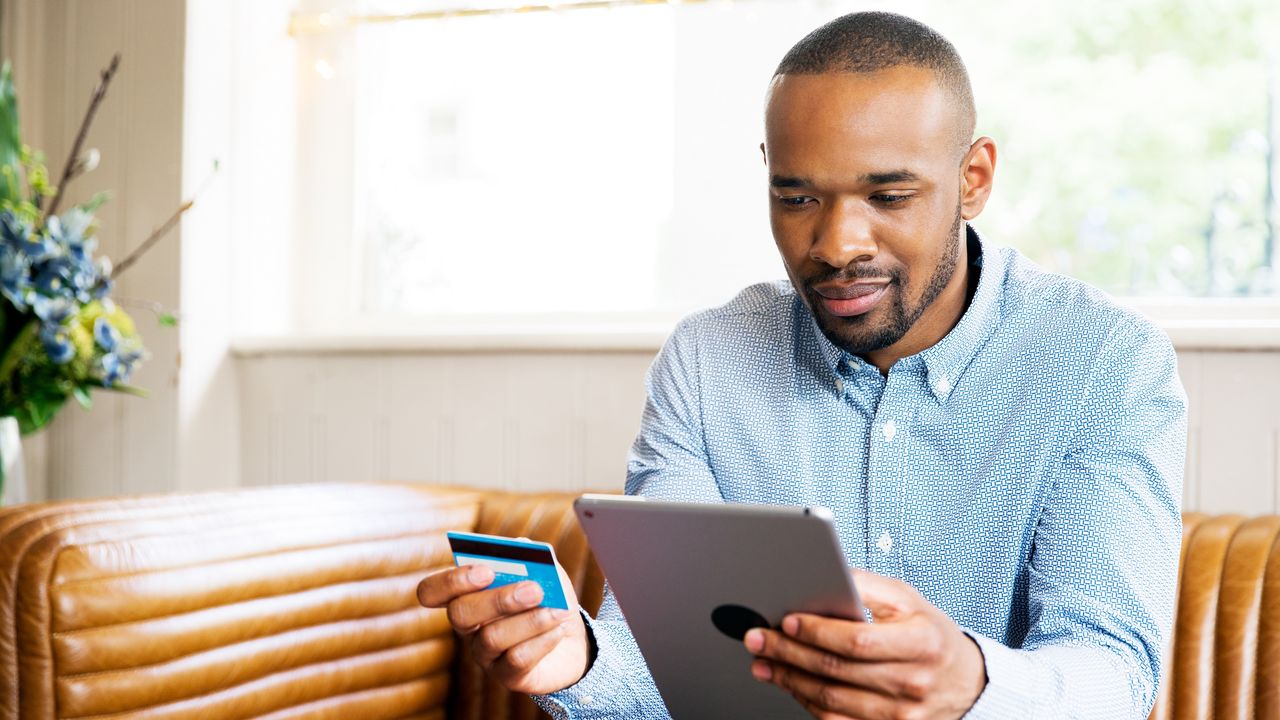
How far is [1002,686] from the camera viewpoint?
942 millimetres

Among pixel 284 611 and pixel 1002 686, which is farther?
pixel 284 611

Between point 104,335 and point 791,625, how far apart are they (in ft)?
4.52

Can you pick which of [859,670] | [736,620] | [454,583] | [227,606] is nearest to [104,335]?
[227,606]

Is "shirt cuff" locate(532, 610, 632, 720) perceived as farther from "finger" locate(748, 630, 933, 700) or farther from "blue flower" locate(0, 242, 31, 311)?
"blue flower" locate(0, 242, 31, 311)

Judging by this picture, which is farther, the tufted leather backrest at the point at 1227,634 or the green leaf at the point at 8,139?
the green leaf at the point at 8,139

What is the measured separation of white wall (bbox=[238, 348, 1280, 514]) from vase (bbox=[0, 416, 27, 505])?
485 mm

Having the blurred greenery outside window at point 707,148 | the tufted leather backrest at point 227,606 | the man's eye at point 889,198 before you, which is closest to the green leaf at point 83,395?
the tufted leather backrest at point 227,606

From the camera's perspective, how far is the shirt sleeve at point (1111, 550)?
1039mm

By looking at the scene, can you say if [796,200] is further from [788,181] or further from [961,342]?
[961,342]

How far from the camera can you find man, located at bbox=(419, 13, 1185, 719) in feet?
3.66

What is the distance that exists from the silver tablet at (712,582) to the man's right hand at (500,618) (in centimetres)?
8

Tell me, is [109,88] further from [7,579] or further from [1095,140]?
[1095,140]

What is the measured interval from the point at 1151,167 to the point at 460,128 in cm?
132

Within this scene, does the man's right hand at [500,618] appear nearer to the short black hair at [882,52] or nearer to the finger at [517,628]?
the finger at [517,628]
